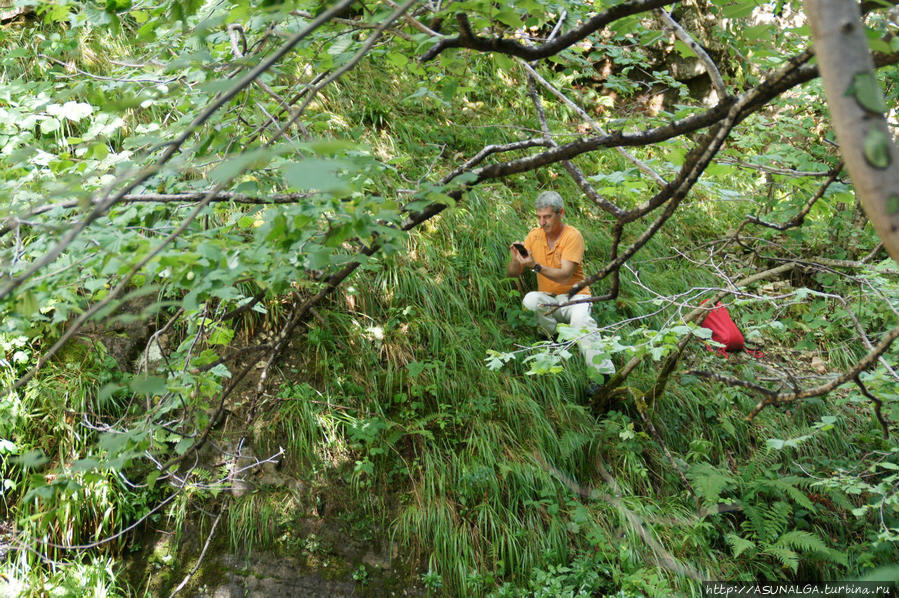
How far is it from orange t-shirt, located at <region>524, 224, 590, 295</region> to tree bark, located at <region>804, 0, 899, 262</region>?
3409 mm

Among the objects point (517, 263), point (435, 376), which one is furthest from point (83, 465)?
point (517, 263)

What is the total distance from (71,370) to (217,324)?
1677 mm

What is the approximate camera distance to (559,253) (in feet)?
13.8

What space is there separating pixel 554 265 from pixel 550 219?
323mm

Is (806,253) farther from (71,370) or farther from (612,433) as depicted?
(71,370)

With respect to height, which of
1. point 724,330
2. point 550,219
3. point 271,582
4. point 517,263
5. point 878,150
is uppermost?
point 878,150

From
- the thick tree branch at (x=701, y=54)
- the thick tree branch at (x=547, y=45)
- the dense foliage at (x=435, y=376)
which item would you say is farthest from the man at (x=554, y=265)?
the thick tree branch at (x=547, y=45)

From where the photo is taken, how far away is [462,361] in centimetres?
393

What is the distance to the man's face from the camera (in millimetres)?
4121

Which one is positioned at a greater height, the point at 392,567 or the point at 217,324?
the point at 217,324

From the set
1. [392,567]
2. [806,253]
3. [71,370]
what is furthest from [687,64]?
[71,370]

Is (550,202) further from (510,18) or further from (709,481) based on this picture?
(510,18)

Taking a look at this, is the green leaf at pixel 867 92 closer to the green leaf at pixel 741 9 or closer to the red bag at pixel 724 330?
the green leaf at pixel 741 9

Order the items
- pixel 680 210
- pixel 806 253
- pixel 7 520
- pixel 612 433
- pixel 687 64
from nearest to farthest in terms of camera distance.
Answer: pixel 7 520 → pixel 612 433 → pixel 806 253 → pixel 680 210 → pixel 687 64
